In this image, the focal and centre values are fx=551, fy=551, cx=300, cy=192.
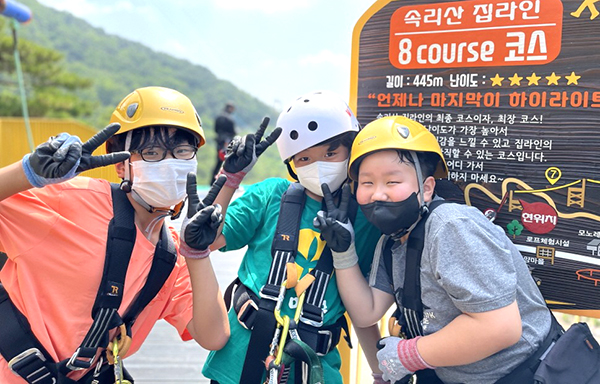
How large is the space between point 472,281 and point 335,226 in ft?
2.06

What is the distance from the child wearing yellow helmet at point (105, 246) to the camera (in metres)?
2.08

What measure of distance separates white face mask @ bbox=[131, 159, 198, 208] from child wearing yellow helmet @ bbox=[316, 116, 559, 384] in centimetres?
68

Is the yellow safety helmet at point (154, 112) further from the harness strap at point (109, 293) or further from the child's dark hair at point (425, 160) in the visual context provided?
the child's dark hair at point (425, 160)

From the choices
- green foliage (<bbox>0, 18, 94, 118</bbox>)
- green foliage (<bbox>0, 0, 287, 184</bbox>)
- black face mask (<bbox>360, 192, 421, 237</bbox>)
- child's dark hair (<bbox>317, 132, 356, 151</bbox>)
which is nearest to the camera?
black face mask (<bbox>360, 192, 421, 237</bbox>)

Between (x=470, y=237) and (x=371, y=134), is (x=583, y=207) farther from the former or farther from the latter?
(x=371, y=134)

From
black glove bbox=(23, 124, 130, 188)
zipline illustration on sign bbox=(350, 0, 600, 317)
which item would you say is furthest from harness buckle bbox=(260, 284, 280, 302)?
zipline illustration on sign bbox=(350, 0, 600, 317)

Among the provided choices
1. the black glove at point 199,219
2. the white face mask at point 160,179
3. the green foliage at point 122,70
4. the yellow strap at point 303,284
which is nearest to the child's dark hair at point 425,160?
the yellow strap at point 303,284

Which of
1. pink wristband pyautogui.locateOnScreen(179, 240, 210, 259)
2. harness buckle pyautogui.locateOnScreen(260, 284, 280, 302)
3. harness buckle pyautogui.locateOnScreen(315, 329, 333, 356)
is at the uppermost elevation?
pink wristband pyautogui.locateOnScreen(179, 240, 210, 259)

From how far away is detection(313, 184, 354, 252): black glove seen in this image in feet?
7.75

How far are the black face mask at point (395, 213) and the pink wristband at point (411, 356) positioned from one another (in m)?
0.45

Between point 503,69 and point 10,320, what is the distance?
2424 millimetres

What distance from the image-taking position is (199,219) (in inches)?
80.0

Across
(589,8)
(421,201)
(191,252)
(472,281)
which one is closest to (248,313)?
(191,252)

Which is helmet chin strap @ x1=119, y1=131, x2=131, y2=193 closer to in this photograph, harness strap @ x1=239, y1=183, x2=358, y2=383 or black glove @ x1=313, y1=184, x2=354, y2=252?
harness strap @ x1=239, y1=183, x2=358, y2=383
